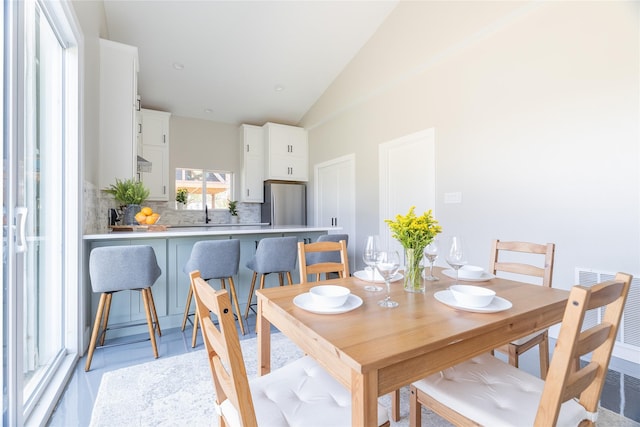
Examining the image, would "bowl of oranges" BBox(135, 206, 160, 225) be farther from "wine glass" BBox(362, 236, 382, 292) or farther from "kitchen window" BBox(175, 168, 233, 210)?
"kitchen window" BBox(175, 168, 233, 210)

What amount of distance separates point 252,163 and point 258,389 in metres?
4.90

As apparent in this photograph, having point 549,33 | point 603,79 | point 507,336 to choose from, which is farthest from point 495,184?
point 507,336

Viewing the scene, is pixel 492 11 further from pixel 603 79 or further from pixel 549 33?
pixel 603 79

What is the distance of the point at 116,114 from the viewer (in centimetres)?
290

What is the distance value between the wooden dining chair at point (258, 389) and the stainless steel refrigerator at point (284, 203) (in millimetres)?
4341

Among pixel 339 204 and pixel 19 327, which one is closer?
pixel 19 327

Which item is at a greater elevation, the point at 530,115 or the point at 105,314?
the point at 530,115

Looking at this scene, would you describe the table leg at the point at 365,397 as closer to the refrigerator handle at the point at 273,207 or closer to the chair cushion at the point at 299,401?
the chair cushion at the point at 299,401

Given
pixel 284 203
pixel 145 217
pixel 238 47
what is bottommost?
pixel 145 217

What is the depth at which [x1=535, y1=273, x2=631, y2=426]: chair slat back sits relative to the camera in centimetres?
70

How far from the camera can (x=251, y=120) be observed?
566 centimetres

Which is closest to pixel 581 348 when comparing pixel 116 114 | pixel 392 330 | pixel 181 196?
pixel 392 330

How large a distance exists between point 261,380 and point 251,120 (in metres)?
5.29

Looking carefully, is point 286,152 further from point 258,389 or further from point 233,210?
point 258,389
